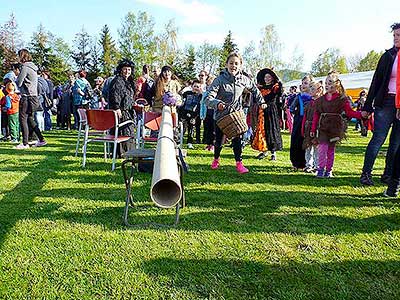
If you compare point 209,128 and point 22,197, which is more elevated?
point 209,128

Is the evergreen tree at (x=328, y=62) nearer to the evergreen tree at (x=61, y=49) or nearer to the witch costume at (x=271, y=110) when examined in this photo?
the evergreen tree at (x=61, y=49)

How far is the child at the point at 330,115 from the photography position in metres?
6.01

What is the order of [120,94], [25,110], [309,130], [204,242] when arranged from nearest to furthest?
[204,242], [309,130], [120,94], [25,110]

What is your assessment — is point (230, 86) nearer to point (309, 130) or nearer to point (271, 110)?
point (309, 130)

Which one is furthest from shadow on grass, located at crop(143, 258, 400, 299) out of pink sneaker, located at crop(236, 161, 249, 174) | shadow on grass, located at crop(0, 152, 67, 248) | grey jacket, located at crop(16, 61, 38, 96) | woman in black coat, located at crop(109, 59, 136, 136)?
grey jacket, located at crop(16, 61, 38, 96)

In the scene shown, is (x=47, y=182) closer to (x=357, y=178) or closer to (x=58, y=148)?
(x=58, y=148)

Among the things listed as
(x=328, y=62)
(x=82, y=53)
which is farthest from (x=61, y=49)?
(x=328, y=62)

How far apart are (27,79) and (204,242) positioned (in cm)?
690

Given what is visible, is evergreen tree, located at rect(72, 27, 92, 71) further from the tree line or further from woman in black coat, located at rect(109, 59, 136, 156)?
woman in black coat, located at rect(109, 59, 136, 156)

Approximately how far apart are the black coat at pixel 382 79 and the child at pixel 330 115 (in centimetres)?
69

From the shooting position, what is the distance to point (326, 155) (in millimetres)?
6262

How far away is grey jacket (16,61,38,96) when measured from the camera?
335 inches

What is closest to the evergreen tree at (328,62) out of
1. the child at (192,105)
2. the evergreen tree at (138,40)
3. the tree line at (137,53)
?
the tree line at (137,53)

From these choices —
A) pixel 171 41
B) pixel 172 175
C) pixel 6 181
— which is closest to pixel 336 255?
pixel 172 175
